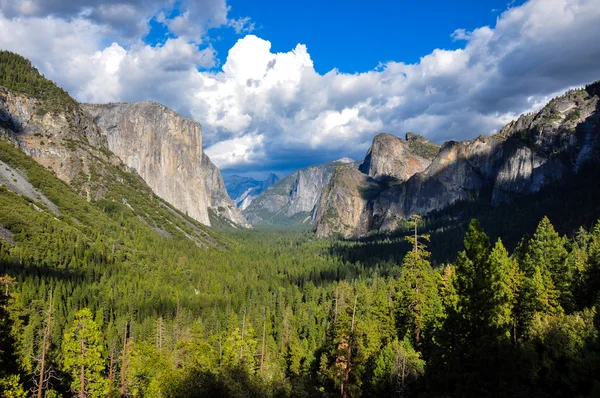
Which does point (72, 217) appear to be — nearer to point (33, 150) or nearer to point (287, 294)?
point (33, 150)

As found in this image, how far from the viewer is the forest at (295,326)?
24391 mm

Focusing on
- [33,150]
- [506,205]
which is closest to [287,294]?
[33,150]

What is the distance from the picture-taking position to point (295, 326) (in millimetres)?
84312

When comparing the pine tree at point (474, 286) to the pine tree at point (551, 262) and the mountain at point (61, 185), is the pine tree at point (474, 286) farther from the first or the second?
the mountain at point (61, 185)

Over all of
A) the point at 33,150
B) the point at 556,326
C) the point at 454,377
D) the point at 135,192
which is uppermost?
the point at 33,150

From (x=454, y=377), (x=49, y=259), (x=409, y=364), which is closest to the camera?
(x=454, y=377)

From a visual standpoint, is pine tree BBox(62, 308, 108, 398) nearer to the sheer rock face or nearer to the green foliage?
the green foliage

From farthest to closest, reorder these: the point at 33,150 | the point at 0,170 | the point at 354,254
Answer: the point at 354,254, the point at 33,150, the point at 0,170

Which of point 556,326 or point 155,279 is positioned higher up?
point 556,326

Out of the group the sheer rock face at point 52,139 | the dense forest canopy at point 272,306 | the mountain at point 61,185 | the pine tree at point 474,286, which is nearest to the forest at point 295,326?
the pine tree at point 474,286

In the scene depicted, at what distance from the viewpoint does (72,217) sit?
127625mm

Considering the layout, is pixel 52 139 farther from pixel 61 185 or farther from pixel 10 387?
pixel 10 387

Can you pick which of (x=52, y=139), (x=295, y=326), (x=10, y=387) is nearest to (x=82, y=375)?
(x=10, y=387)

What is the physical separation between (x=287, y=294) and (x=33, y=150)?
12489 centimetres
